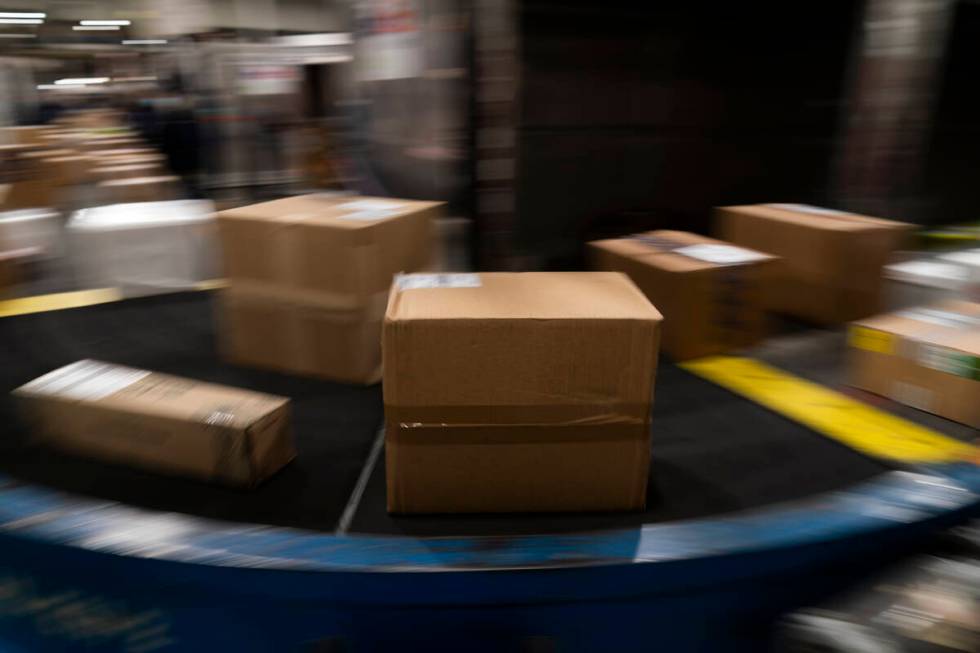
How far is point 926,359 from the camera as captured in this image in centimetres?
162

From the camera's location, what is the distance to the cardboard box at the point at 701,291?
191 cm

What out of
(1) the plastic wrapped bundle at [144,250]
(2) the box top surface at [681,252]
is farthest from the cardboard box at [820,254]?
(1) the plastic wrapped bundle at [144,250]

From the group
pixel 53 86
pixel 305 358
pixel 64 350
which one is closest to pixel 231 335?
pixel 305 358

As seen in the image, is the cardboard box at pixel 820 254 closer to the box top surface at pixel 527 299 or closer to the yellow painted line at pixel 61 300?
the box top surface at pixel 527 299

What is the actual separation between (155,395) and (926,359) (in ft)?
5.66

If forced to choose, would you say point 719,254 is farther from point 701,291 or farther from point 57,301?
point 57,301

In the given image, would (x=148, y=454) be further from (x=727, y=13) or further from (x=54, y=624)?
(x=727, y=13)

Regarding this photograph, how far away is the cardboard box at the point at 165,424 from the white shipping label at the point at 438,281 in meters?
0.34

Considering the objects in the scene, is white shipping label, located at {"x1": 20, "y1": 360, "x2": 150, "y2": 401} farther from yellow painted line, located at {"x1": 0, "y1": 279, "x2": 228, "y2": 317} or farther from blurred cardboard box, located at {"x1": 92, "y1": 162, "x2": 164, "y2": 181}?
blurred cardboard box, located at {"x1": 92, "y1": 162, "x2": 164, "y2": 181}

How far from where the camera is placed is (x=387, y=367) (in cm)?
113

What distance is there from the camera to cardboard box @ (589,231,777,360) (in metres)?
1.91

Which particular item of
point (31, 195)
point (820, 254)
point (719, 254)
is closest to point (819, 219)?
point (820, 254)

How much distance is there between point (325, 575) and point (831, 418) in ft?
4.05

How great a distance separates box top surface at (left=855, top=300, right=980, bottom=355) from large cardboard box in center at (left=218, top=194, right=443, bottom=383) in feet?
4.07
